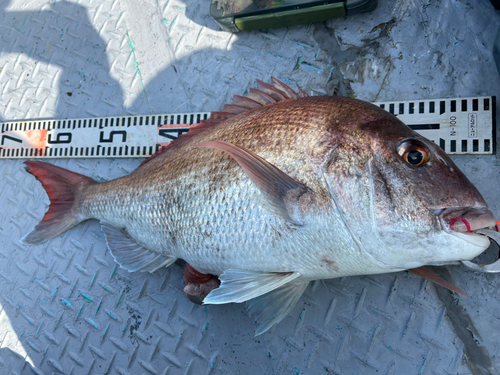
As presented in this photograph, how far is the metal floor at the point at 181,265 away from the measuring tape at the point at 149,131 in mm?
75

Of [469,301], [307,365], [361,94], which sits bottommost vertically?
[307,365]

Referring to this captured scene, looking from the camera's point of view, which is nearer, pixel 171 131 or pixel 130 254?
pixel 130 254

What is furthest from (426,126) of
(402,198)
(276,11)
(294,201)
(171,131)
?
(171,131)

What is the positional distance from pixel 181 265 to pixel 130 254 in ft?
1.00

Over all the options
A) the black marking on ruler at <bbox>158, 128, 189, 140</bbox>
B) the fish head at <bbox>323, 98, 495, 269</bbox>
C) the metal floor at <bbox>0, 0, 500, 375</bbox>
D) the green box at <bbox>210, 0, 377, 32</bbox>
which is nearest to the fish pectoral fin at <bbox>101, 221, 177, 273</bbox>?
the metal floor at <bbox>0, 0, 500, 375</bbox>

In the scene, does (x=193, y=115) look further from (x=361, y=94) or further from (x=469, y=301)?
(x=469, y=301)

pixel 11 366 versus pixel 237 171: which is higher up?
pixel 237 171

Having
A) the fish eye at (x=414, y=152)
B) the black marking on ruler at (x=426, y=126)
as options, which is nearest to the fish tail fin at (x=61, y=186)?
the fish eye at (x=414, y=152)

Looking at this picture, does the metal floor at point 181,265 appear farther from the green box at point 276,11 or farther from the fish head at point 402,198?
the fish head at point 402,198

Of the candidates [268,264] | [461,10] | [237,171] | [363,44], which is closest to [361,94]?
[363,44]

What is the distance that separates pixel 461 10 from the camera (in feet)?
5.74

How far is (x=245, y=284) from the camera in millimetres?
1294

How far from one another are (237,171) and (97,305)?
4.45 feet

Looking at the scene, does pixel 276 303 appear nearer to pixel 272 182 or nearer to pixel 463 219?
pixel 272 182
